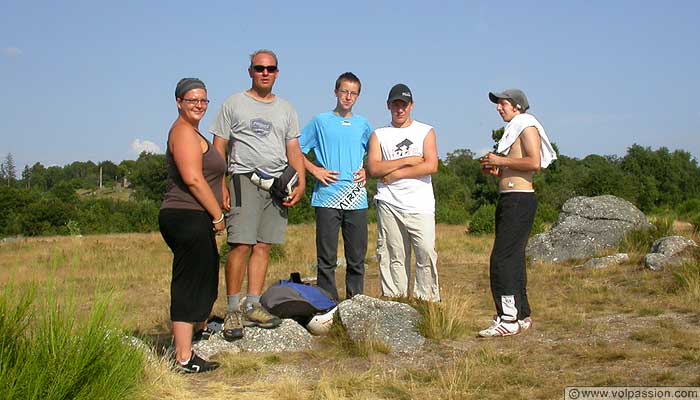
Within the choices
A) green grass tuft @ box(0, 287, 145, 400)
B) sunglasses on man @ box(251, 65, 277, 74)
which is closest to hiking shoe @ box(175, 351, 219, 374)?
green grass tuft @ box(0, 287, 145, 400)

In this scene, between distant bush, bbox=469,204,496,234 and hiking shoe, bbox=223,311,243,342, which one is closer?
hiking shoe, bbox=223,311,243,342

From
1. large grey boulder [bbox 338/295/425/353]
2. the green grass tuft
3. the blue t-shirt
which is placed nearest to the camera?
the green grass tuft

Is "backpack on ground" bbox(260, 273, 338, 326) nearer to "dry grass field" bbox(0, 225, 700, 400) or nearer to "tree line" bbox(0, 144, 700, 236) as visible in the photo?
"dry grass field" bbox(0, 225, 700, 400)

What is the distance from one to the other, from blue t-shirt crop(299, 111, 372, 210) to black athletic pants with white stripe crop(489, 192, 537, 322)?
1.31 m

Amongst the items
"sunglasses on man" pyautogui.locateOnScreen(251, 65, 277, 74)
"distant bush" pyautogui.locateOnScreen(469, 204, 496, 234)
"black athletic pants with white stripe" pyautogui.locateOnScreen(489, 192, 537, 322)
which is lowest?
"distant bush" pyautogui.locateOnScreen(469, 204, 496, 234)

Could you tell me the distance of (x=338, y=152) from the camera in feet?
20.1

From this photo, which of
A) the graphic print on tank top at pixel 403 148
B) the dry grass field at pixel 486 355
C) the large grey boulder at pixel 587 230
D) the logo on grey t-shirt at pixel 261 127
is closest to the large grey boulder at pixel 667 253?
the dry grass field at pixel 486 355

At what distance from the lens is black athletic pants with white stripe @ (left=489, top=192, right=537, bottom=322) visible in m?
5.39

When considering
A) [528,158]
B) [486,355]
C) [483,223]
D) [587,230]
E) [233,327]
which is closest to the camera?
[486,355]

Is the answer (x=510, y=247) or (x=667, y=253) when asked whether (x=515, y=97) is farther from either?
(x=667, y=253)

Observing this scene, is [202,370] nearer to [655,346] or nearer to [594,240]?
[655,346]

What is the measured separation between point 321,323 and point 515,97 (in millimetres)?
2330

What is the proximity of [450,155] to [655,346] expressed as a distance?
315 ft

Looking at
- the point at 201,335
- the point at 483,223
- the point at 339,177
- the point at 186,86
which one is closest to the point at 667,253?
the point at 339,177
